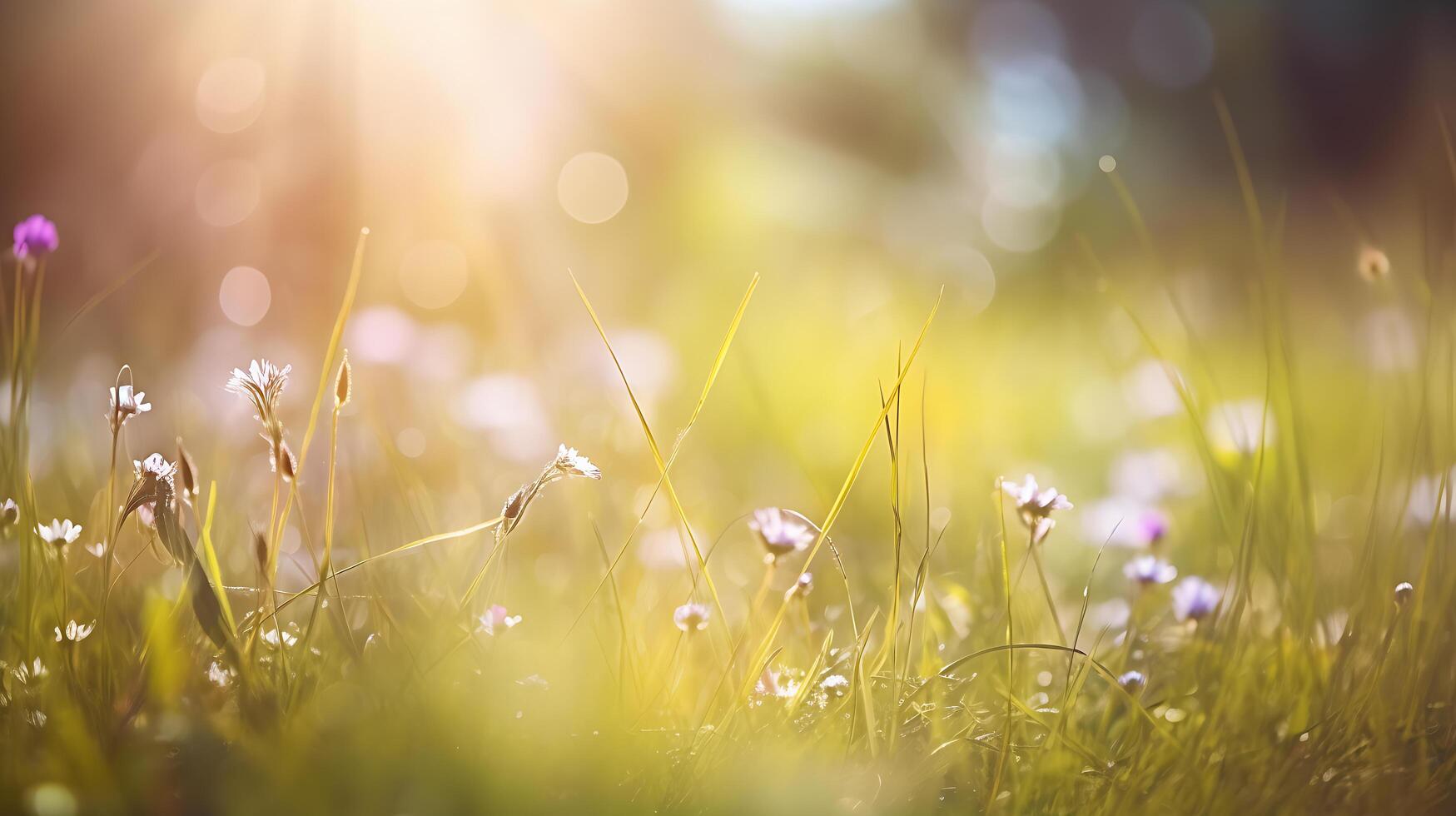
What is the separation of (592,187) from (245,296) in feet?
7.75

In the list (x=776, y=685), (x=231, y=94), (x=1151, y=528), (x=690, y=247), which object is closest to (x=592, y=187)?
(x=690, y=247)

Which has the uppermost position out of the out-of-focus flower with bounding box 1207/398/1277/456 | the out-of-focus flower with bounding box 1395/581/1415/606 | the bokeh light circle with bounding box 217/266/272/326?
the bokeh light circle with bounding box 217/266/272/326

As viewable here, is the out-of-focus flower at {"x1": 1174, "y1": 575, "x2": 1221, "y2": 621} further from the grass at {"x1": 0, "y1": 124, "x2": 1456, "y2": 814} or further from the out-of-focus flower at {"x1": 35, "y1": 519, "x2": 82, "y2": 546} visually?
the out-of-focus flower at {"x1": 35, "y1": 519, "x2": 82, "y2": 546}

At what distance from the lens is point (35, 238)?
0.96 meters

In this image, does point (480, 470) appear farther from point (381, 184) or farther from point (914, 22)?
point (914, 22)

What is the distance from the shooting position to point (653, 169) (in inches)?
208

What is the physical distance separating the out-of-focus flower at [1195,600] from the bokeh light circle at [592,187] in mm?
3771

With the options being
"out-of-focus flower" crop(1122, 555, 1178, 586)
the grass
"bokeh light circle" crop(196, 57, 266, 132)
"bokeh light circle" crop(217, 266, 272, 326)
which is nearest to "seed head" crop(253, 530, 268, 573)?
the grass

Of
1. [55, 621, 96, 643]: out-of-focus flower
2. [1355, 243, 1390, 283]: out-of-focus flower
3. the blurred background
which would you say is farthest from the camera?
the blurred background

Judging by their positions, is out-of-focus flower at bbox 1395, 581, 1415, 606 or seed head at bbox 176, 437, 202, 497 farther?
out-of-focus flower at bbox 1395, 581, 1415, 606

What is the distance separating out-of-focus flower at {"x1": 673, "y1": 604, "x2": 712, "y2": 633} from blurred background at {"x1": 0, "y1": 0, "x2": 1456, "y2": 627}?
279mm

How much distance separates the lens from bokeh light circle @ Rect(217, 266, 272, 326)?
2924 millimetres

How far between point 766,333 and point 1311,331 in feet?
6.70

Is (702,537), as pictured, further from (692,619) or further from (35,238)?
(35,238)
